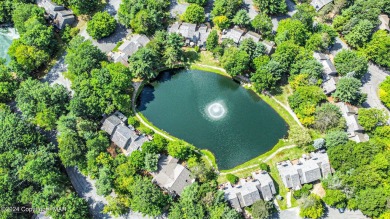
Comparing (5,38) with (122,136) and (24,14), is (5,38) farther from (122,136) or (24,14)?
(122,136)

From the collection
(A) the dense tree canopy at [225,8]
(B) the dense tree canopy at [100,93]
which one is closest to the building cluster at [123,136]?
(B) the dense tree canopy at [100,93]

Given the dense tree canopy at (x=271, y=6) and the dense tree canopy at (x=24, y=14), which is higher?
the dense tree canopy at (x=271, y=6)

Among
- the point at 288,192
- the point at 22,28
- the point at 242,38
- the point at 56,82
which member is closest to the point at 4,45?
the point at 22,28

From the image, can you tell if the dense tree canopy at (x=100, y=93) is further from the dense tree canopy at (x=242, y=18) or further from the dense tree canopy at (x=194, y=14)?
the dense tree canopy at (x=242, y=18)

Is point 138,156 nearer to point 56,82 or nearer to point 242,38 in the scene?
point 56,82

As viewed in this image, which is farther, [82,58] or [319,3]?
[319,3]

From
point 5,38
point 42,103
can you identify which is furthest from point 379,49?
point 5,38
